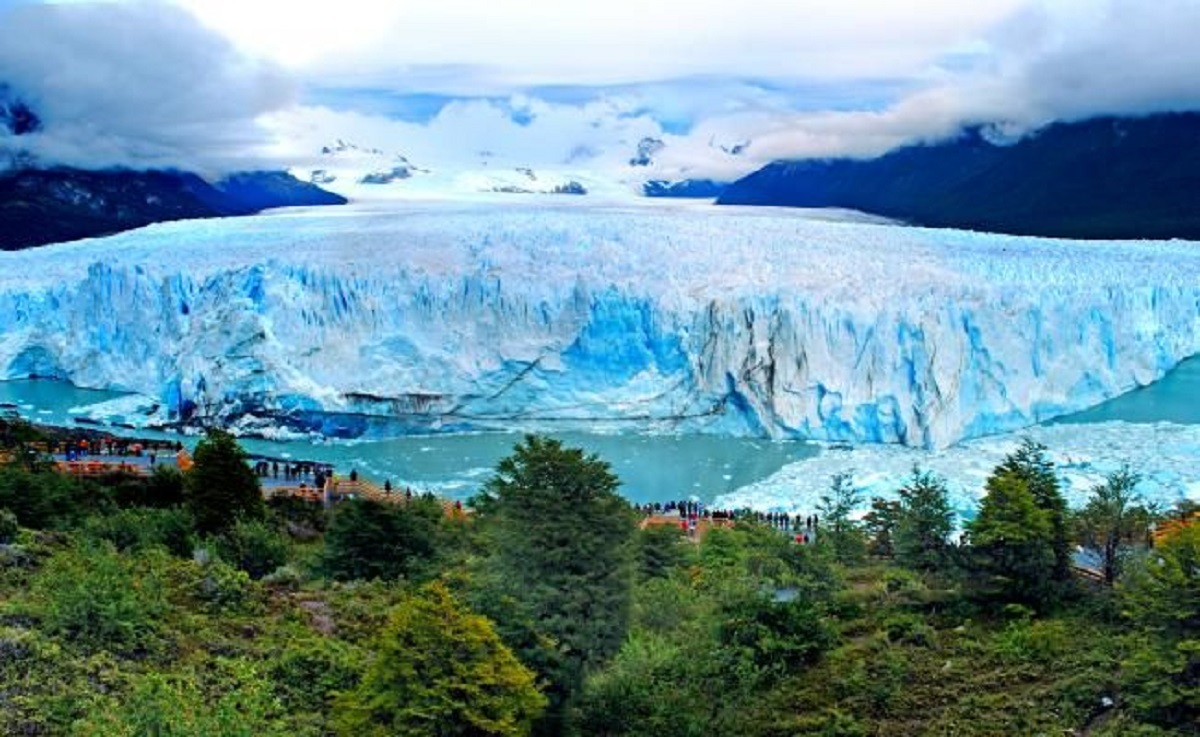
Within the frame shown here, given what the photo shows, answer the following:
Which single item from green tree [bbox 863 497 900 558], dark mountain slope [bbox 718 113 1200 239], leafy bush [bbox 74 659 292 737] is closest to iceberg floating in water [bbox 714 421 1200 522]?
green tree [bbox 863 497 900 558]

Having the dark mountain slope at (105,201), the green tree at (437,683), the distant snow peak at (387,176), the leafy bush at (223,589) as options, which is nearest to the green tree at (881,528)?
the leafy bush at (223,589)

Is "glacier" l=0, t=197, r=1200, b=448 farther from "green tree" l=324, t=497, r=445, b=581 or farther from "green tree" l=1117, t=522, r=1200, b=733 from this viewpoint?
"green tree" l=1117, t=522, r=1200, b=733

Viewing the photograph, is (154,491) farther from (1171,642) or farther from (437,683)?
(1171,642)

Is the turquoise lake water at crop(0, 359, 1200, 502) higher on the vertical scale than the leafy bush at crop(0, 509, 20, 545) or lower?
lower

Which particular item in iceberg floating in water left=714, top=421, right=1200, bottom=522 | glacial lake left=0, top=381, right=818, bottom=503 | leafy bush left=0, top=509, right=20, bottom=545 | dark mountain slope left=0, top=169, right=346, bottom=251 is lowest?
glacial lake left=0, top=381, right=818, bottom=503

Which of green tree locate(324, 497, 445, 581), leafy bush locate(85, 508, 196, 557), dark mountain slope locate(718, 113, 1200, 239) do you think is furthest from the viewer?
dark mountain slope locate(718, 113, 1200, 239)

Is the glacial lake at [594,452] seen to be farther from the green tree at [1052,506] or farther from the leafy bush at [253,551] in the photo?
the green tree at [1052,506]
